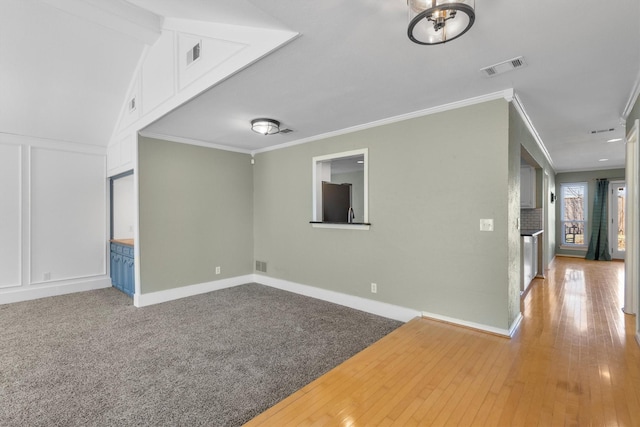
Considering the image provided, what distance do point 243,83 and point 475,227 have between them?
262 centimetres

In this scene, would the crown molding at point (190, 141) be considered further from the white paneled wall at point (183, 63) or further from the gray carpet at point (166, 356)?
the gray carpet at point (166, 356)

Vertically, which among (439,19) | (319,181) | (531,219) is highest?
(439,19)

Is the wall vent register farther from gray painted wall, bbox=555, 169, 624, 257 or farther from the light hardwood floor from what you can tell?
gray painted wall, bbox=555, 169, 624, 257

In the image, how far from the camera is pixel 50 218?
4734mm

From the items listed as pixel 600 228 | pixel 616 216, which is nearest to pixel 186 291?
pixel 600 228

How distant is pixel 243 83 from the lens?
8.62ft

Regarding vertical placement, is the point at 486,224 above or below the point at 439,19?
below

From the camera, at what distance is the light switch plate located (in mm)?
2933

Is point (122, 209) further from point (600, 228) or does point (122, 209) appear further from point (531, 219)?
point (600, 228)

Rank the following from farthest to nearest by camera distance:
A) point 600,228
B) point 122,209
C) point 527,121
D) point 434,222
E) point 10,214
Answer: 1. point 600,228
2. point 122,209
3. point 10,214
4. point 527,121
5. point 434,222

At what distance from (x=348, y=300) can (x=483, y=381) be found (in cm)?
Answer: 213

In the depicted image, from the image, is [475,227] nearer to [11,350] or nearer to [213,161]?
[213,161]

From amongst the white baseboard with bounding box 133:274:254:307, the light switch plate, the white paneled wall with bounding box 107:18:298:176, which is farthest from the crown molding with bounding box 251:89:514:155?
the white baseboard with bounding box 133:274:254:307

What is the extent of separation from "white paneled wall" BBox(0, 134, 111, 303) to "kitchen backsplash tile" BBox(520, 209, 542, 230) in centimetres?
783
